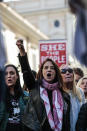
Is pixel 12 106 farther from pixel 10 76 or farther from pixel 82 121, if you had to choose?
pixel 82 121

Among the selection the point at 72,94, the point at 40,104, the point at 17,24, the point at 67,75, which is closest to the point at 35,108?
the point at 40,104

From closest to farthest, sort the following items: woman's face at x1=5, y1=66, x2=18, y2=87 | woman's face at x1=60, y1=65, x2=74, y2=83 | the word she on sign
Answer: woman's face at x1=5, y1=66, x2=18, y2=87
woman's face at x1=60, y1=65, x2=74, y2=83
the word she on sign

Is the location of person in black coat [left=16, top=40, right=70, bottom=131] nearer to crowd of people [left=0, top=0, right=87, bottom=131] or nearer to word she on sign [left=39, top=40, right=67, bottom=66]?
crowd of people [left=0, top=0, right=87, bottom=131]

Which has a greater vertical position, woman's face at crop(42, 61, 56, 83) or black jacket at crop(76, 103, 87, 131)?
woman's face at crop(42, 61, 56, 83)

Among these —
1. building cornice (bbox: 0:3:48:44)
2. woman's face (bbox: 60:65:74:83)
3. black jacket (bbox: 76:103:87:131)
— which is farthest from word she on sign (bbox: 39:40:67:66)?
building cornice (bbox: 0:3:48:44)

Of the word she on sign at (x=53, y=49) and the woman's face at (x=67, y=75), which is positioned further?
the word she on sign at (x=53, y=49)

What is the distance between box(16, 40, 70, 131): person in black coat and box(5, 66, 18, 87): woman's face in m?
0.14

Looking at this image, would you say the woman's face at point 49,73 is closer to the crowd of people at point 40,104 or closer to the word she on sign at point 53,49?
the crowd of people at point 40,104

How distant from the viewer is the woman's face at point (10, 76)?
367 centimetres

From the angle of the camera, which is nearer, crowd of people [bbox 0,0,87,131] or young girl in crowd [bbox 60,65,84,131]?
crowd of people [bbox 0,0,87,131]

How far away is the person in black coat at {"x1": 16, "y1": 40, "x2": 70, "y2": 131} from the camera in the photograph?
346 cm

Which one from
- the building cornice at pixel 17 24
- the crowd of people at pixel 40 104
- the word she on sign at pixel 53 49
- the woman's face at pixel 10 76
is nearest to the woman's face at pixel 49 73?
the crowd of people at pixel 40 104

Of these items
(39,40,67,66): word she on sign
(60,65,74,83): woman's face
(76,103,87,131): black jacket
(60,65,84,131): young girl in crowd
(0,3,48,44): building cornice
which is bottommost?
(76,103,87,131): black jacket

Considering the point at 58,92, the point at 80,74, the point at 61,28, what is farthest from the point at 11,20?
the point at 61,28
